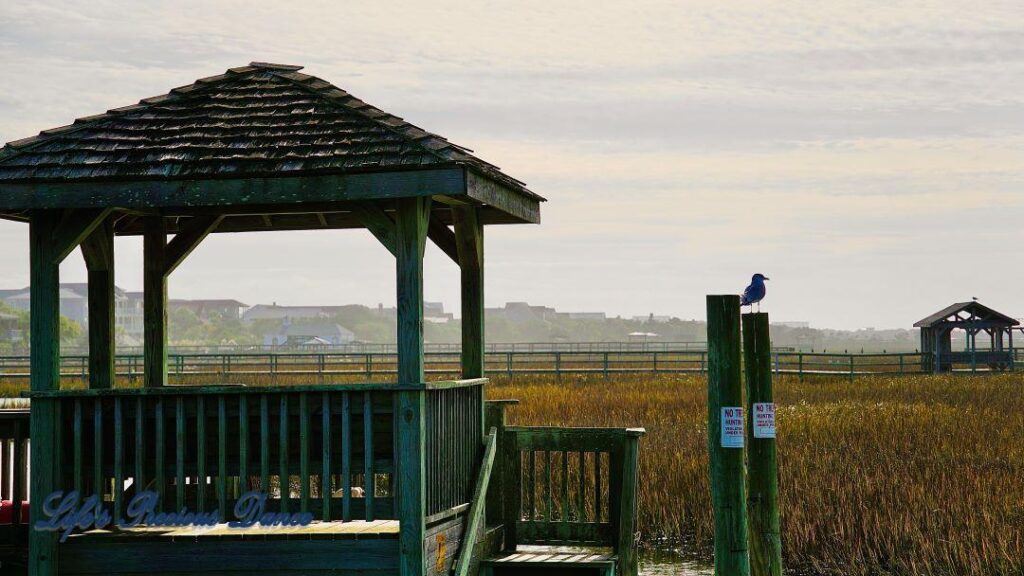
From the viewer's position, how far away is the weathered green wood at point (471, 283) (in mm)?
10188

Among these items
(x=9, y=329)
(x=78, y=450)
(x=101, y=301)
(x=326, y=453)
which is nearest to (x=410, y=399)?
(x=326, y=453)

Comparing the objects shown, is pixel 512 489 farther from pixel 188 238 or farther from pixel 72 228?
pixel 72 228

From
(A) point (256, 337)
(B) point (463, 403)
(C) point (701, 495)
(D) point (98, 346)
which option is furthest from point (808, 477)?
(A) point (256, 337)

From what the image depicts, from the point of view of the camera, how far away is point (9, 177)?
8.99m

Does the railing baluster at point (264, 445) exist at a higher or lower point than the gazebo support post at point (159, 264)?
lower

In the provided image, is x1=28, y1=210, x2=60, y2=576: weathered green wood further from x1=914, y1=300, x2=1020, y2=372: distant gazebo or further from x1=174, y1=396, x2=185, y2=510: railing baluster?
x1=914, y1=300, x2=1020, y2=372: distant gazebo

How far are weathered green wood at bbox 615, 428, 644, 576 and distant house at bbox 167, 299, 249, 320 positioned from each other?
18141cm

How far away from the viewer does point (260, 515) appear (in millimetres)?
9070

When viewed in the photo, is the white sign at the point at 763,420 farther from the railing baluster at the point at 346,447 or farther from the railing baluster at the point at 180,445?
the railing baluster at the point at 180,445

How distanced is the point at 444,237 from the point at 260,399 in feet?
7.49

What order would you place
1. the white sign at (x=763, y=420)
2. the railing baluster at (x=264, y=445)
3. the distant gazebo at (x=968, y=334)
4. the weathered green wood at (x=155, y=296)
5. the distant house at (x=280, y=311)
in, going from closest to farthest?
the white sign at (x=763, y=420)
the railing baluster at (x=264, y=445)
the weathered green wood at (x=155, y=296)
the distant gazebo at (x=968, y=334)
the distant house at (x=280, y=311)

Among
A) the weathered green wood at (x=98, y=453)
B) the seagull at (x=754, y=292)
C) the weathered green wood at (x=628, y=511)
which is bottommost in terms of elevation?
the weathered green wood at (x=628, y=511)

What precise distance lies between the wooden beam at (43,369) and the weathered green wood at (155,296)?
161 cm

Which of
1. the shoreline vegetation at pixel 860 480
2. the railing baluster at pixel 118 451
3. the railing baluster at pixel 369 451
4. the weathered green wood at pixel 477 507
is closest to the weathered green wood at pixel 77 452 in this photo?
the railing baluster at pixel 118 451
